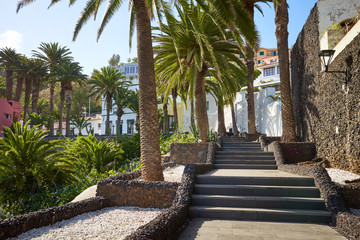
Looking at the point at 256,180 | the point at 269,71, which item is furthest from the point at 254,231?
the point at 269,71

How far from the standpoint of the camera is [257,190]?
21.8ft

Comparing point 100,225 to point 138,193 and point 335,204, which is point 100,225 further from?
point 335,204

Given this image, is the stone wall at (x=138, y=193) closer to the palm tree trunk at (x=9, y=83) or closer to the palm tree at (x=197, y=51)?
the palm tree at (x=197, y=51)

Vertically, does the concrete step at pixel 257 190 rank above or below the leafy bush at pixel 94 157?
below

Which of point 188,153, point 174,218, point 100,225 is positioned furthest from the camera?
point 188,153

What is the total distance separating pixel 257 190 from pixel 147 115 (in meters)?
3.56

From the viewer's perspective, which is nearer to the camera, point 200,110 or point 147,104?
point 147,104

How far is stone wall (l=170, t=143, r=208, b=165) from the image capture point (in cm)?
1250

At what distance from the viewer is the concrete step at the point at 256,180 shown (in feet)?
22.7

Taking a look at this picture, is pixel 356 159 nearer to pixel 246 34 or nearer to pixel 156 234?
pixel 246 34

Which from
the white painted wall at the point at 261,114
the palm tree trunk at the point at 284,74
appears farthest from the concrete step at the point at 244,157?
the white painted wall at the point at 261,114

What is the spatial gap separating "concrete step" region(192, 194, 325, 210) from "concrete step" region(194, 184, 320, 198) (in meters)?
0.24

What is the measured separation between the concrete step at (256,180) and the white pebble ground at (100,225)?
5.48 ft

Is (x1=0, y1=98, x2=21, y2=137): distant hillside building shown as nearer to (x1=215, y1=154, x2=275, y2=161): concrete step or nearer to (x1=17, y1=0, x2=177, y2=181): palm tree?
(x1=215, y1=154, x2=275, y2=161): concrete step
